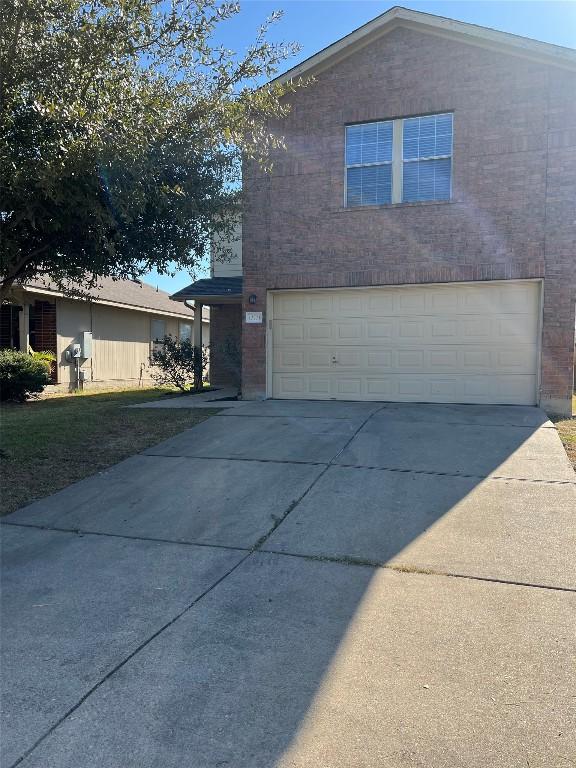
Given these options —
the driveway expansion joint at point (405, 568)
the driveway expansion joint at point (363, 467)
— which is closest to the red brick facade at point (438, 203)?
the driveway expansion joint at point (363, 467)

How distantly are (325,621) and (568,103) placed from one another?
396 inches

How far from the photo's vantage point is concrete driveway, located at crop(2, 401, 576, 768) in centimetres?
241

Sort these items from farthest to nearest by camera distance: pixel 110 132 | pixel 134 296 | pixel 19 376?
pixel 134 296 → pixel 19 376 → pixel 110 132

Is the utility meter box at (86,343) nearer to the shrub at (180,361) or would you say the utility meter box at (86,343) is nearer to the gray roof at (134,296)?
the gray roof at (134,296)

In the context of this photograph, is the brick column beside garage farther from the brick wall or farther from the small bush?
the small bush

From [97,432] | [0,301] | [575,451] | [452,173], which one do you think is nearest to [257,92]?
[0,301]

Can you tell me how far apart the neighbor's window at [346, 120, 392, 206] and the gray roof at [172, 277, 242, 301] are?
181 inches

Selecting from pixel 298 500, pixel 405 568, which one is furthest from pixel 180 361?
pixel 405 568

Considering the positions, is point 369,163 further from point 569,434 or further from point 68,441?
point 68,441

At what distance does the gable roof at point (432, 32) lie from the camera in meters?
9.54

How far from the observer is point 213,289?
15.2m

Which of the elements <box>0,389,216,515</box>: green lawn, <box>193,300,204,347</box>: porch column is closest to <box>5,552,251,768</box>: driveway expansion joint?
<box>0,389,216,515</box>: green lawn

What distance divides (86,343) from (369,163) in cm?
1105

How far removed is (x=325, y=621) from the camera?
3.35 m
